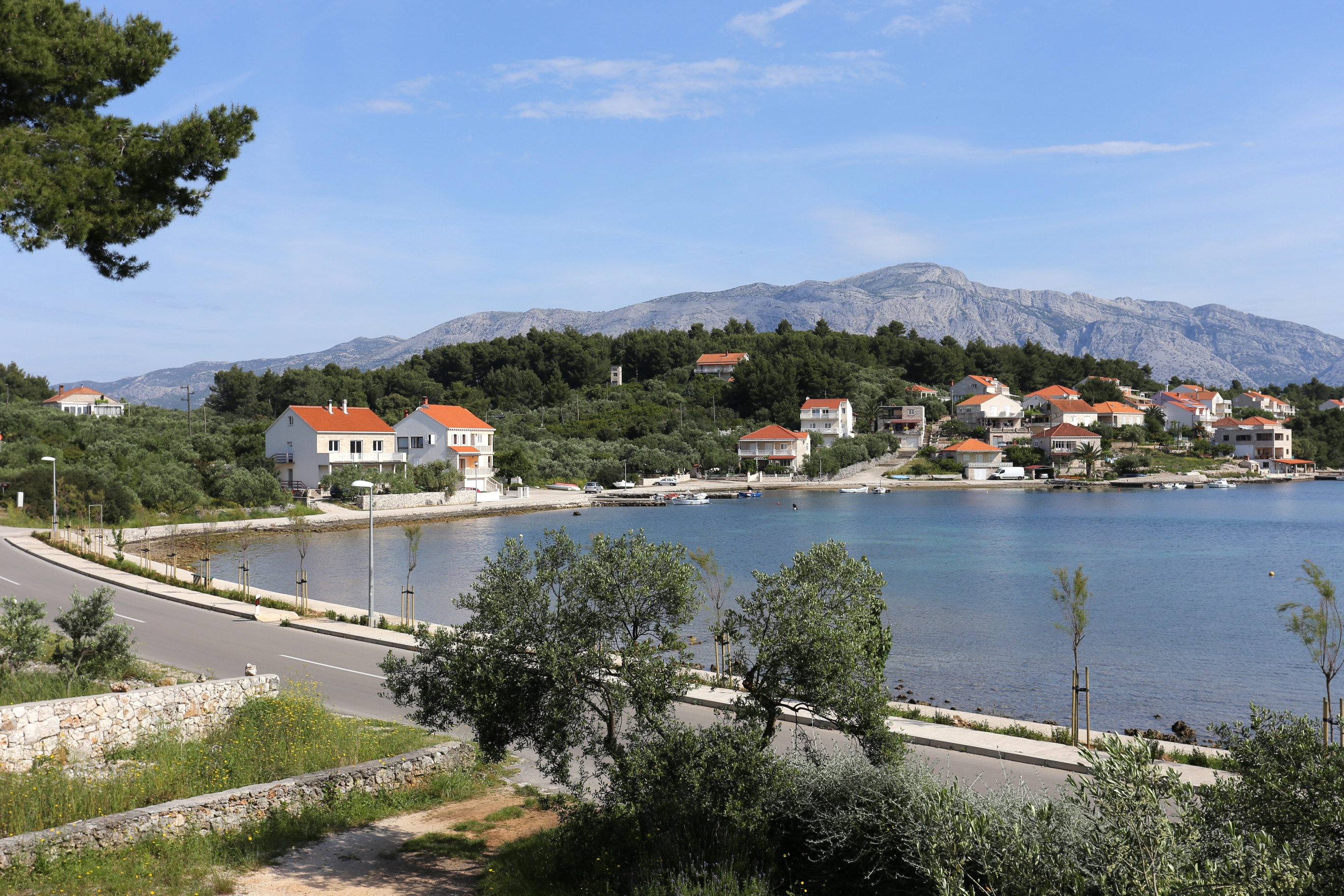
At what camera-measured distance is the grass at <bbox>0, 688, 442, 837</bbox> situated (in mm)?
9336

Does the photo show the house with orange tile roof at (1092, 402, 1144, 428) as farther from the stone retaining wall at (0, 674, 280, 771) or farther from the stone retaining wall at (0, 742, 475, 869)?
the stone retaining wall at (0, 674, 280, 771)

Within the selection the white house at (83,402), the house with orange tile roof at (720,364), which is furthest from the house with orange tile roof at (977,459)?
the white house at (83,402)

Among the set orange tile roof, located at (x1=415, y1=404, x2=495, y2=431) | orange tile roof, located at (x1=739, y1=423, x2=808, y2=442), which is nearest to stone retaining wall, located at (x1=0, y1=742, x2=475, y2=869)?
orange tile roof, located at (x1=415, y1=404, x2=495, y2=431)

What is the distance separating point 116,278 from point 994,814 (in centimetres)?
1240

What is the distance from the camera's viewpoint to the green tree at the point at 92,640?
14727 mm

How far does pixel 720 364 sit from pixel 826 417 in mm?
26243

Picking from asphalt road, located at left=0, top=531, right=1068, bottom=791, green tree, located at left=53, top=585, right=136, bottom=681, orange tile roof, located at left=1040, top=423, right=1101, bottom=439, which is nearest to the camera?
asphalt road, located at left=0, top=531, right=1068, bottom=791

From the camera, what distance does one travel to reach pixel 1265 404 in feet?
513

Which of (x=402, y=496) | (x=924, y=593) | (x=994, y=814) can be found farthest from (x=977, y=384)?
(x=994, y=814)

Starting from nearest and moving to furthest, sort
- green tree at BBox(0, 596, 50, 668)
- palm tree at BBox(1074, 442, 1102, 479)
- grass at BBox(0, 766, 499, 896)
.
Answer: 1. grass at BBox(0, 766, 499, 896)
2. green tree at BBox(0, 596, 50, 668)
3. palm tree at BBox(1074, 442, 1102, 479)

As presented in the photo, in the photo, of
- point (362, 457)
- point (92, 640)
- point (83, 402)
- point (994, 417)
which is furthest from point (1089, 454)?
point (83, 402)

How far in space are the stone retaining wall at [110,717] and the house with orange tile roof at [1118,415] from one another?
432 feet

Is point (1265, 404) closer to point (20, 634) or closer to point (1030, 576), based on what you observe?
point (1030, 576)

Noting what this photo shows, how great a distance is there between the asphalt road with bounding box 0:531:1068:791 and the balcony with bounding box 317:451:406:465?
38.1 metres
